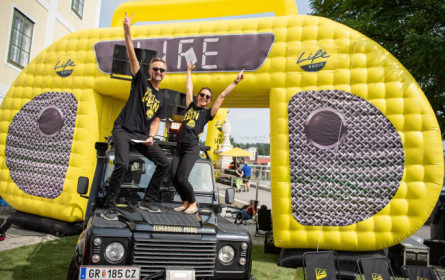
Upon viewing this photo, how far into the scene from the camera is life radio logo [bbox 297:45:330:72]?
5.93 metres

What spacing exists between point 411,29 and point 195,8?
456cm

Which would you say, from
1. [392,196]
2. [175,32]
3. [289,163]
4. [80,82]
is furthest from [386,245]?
[80,82]

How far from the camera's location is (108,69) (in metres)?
7.10

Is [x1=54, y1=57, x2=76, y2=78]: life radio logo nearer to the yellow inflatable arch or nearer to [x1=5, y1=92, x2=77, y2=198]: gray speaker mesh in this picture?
the yellow inflatable arch

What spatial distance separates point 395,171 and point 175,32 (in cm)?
493

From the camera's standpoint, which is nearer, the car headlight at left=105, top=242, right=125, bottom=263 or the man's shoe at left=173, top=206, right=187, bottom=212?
the car headlight at left=105, top=242, right=125, bottom=263

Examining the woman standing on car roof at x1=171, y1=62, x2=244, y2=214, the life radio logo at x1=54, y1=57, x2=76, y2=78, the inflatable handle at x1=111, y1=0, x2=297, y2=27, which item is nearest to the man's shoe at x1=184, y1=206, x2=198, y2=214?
the woman standing on car roof at x1=171, y1=62, x2=244, y2=214

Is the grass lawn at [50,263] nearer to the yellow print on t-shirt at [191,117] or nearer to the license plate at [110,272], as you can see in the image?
the license plate at [110,272]

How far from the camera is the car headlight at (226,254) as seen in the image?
9.66ft

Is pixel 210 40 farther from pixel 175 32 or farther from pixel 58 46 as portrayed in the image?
pixel 58 46

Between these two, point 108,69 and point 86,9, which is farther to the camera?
point 86,9

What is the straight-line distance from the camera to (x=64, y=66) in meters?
7.45

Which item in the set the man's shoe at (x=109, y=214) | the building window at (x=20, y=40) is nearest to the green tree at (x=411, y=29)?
the man's shoe at (x=109, y=214)

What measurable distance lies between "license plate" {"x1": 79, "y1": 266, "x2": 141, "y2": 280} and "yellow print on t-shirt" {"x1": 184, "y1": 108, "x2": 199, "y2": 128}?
1924 millimetres
